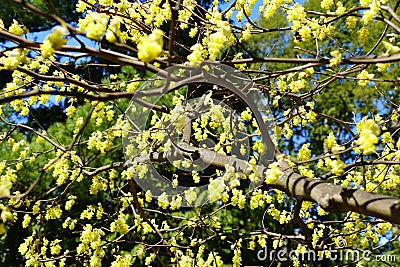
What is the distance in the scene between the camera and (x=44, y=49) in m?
1.34

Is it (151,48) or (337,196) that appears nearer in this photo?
(151,48)

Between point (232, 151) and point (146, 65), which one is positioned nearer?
point (146, 65)

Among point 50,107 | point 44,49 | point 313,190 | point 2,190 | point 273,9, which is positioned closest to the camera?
point 2,190

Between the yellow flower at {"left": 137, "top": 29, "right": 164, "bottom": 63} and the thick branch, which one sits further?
the thick branch

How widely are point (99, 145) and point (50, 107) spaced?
7719 mm

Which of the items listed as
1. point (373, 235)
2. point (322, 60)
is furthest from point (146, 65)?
point (373, 235)

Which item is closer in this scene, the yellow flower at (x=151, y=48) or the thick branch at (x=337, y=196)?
the yellow flower at (x=151, y=48)

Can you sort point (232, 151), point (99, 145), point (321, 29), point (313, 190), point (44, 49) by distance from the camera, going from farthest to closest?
point (232, 151)
point (99, 145)
point (321, 29)
point (313, 190)
point (44, 49)

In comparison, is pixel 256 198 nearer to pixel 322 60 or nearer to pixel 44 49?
pixel 322 60

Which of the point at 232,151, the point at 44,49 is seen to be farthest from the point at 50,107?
the point at 44,49

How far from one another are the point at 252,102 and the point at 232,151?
0.87 m

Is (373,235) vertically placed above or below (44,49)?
above

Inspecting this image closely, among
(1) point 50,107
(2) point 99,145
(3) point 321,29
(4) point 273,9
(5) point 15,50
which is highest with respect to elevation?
(1) point 50,107

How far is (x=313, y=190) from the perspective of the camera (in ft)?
5.66
